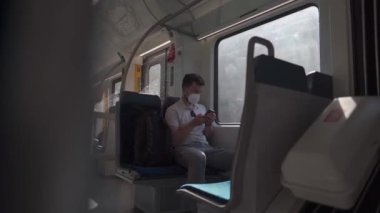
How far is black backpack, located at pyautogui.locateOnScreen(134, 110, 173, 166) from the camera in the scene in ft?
7.29

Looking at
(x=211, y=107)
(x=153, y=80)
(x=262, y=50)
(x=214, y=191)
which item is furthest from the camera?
(x=153, y=80)

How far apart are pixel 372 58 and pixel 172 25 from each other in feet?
8.49

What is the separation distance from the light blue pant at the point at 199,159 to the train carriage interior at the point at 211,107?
45 millimetres

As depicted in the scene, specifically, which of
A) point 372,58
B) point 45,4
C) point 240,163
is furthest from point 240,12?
point 45,4

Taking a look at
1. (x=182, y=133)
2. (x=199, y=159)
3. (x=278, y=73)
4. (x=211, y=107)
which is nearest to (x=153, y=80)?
(x=211, y=107)

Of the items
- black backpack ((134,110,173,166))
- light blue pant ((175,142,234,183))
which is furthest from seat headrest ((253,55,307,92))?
black backpack ((134,110,173,166))

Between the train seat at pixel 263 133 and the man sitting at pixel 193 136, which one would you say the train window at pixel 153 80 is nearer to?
the man sitting at pixel 193 136

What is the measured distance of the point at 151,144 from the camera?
7.25 ft

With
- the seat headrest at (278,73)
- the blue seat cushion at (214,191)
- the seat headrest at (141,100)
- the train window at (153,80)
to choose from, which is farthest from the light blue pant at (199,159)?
the train window at (153,80)

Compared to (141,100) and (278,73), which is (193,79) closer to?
(141,100)

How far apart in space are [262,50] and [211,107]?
1.27 meters

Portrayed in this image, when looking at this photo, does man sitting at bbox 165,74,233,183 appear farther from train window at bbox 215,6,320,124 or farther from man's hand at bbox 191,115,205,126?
train window at bbox 215,6,320,124

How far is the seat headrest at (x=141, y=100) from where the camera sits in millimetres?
2514

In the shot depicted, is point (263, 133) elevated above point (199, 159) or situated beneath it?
elevated above
